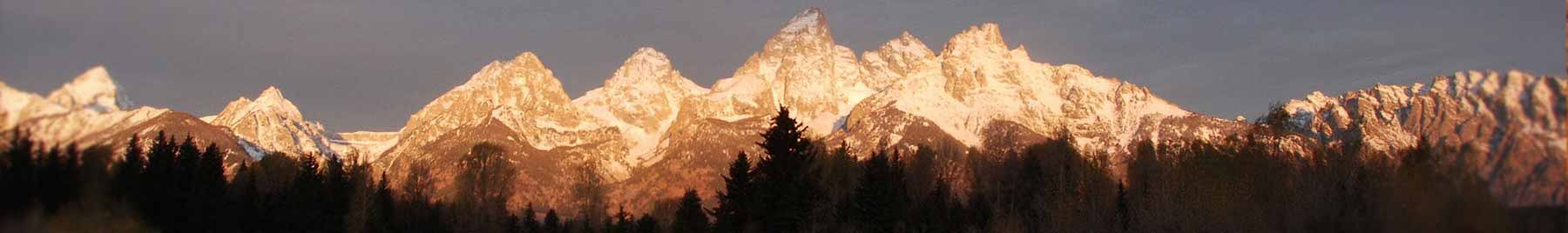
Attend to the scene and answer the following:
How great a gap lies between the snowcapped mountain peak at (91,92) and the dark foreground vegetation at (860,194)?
115 centimetres

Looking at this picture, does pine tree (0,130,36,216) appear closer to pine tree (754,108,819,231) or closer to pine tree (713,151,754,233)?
pine tree (754,108,819,231)

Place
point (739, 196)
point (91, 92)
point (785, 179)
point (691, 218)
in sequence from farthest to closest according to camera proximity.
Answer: point (691, 218) < point (739, 196) < point (785, 179) < point (91, 92)

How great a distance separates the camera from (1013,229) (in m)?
79.6

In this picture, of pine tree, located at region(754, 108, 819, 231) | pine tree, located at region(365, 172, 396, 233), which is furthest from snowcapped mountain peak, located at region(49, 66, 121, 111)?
Answer: pine tree, located at region(365, 172, 396, 233)

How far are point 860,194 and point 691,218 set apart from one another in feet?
85.4

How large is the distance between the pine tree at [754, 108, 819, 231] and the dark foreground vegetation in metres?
0.08

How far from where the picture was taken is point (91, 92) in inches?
1051

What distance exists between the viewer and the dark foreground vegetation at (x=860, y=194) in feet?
79.6

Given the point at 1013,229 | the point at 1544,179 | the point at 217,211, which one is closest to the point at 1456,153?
the point at 1544,179

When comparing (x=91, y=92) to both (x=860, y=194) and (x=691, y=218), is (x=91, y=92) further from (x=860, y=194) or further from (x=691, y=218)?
(x=691, y=218)

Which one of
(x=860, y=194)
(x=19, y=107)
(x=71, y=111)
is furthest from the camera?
(x=860, y=194)

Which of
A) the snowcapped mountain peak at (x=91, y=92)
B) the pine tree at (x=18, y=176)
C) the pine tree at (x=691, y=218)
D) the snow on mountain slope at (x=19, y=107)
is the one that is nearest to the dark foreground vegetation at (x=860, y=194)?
the pine tree at (x=18, y=176)

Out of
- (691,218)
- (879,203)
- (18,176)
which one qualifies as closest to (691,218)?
(691,218)

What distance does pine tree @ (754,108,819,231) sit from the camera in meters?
56.8
